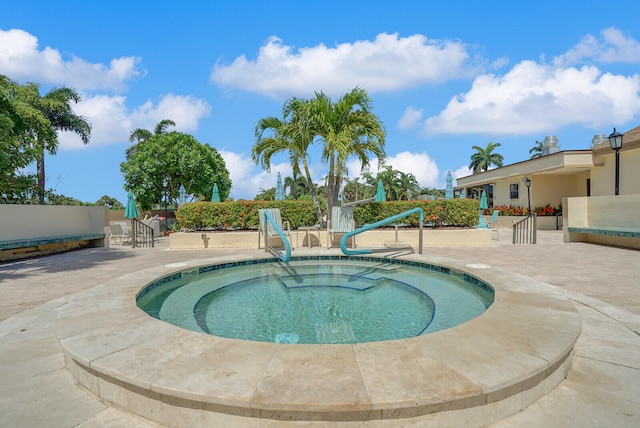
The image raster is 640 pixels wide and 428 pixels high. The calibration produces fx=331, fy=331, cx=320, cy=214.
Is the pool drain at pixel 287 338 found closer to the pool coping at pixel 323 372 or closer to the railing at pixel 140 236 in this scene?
the pool coping at pixel 323 372

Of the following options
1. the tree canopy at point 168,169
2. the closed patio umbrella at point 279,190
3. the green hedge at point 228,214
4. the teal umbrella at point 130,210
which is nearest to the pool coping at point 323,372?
the green hedge at point 228,214

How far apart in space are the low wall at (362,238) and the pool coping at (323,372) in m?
8.28

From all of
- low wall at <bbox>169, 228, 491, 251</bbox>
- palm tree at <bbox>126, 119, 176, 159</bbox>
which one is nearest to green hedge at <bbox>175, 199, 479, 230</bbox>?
low wall at <bbox>169, 228, 491, 251</bbox>

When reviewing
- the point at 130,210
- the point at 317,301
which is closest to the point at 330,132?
the point at 317,301

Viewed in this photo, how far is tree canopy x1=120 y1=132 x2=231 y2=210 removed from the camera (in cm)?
2541

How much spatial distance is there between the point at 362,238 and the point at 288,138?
182 inches

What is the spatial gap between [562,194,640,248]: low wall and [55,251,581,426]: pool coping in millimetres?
10168

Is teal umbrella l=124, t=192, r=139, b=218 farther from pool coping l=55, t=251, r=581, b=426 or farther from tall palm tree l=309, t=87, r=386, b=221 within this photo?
pool coping l=55, t=251, r=581, b=426

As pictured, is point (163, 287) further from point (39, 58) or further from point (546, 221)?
point (39, 58)

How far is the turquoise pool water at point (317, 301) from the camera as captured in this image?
12.5 feet

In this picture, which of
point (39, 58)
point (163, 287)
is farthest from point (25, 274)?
point (39, 58)

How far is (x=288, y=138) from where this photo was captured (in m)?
12.4

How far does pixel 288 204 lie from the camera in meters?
12.1

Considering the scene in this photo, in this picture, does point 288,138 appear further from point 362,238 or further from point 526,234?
point 526,234
